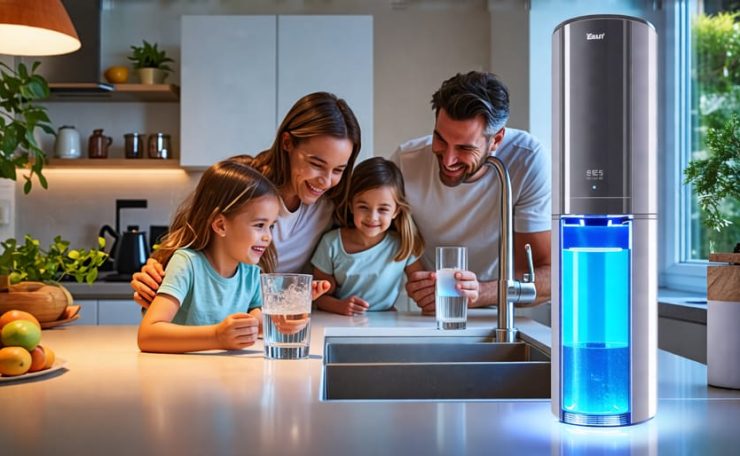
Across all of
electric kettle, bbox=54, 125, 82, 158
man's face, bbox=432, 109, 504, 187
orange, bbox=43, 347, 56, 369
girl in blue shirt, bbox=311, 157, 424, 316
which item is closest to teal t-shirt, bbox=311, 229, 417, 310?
girl in blue shirt, bbox=311, 157, 424, 316

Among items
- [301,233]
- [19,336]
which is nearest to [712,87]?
[301,233]

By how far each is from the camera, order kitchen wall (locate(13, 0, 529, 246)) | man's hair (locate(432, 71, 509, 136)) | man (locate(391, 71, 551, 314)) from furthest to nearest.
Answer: kitchen wall (locate(13, 0, 529, 246)) → man (locate(391, 71, 551, 314)) → man's hair (locate(432, 71, 509, 136))

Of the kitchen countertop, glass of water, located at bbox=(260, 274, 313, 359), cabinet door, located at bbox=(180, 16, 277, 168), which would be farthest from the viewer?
cabinet door, located at bbox=(180, 16, 277, 168)

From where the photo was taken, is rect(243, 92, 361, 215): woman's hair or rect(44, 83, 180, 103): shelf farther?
rect(44, 83, 180, 103): shelf

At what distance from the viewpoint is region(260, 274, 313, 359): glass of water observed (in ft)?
4.51

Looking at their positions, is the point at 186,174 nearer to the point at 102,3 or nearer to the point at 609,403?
the point at 102,3

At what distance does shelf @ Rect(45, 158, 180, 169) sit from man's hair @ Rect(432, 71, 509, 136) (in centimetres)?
214

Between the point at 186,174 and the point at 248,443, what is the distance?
131 inches

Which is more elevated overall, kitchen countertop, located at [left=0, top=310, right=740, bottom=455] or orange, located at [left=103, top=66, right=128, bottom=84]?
orange, located at [left=103, top=66, right=128, bottom=84]

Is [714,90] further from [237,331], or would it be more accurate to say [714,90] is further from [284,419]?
[284,419]

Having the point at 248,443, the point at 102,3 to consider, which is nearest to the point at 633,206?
the point at 248,443

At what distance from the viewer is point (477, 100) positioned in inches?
77.4

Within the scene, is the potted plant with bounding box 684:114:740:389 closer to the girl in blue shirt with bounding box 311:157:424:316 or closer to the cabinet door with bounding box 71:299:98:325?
the girl in blue shirt with bounding box 311:157:424:316

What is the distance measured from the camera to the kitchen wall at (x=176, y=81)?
4012 millimetres
